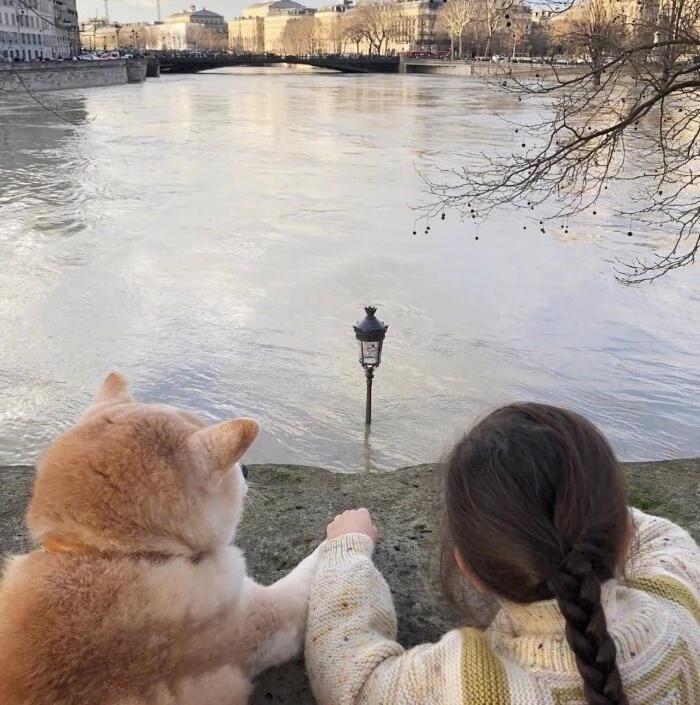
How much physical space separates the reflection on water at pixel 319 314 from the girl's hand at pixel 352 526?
4.41 ft

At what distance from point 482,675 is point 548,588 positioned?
0.70 ft

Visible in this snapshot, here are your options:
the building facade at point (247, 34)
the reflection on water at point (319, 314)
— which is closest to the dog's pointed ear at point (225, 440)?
the reflection on water at point (319, 314)

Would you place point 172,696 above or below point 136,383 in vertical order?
above

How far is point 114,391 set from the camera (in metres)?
1.88

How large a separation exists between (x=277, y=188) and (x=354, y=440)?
12.2m

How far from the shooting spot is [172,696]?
139cm

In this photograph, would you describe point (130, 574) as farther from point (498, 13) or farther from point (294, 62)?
point (294, 62)

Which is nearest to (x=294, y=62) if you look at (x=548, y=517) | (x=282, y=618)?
(x=282, y=618)

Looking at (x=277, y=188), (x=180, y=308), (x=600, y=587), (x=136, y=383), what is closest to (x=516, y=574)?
(x=600, y=587)

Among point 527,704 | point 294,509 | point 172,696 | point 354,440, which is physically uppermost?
point 527,704

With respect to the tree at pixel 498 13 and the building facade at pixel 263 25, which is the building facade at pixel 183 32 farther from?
the tree at pixel 498 13

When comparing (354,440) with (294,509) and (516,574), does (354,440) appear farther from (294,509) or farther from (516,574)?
(516,574)

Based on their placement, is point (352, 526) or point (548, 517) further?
point (352, 526)

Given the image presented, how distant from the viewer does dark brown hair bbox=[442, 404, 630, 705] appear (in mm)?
1083
